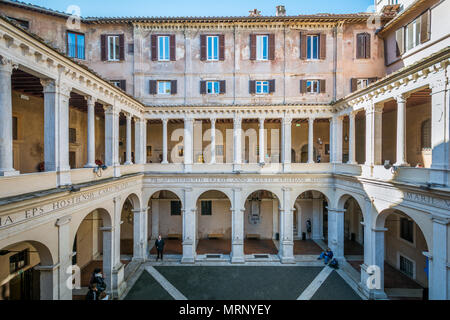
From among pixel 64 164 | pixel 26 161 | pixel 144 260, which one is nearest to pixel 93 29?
pixel 26 161

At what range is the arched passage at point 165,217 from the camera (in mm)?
23328

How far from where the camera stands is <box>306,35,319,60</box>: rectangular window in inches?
779

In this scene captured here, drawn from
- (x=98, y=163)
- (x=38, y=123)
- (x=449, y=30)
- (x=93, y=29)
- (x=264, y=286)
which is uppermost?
(x=93, y=29)

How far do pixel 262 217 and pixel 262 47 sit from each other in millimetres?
15866

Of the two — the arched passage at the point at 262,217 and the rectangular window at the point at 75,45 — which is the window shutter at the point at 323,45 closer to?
the arched passage at the point at 262,217

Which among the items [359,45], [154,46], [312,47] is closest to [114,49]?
[154,46]

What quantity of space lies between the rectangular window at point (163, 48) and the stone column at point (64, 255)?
15.1m

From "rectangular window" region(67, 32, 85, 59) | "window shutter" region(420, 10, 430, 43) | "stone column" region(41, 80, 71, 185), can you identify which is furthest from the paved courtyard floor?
"rectangular window" region(67, 32, 85, 59)

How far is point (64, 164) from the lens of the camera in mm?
10094

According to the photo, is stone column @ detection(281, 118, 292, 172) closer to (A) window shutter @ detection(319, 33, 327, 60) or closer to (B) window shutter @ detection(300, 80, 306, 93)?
(B) window shutter @ detection(300, 80, 306, 93)

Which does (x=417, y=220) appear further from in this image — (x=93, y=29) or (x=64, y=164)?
(x=93, y=29)

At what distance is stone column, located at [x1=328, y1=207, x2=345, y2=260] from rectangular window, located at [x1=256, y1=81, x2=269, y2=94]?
11127 millimetres
